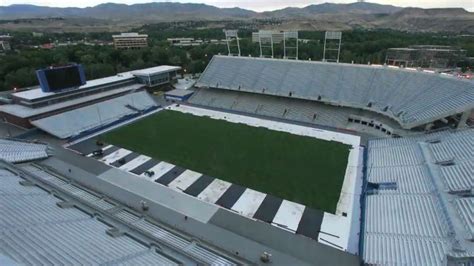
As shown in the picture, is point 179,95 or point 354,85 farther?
point 179,95

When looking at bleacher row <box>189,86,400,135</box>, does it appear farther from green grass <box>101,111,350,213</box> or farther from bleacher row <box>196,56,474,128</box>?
green grass <box>101,111,350,213</box>

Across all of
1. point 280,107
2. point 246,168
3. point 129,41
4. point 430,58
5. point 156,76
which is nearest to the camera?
point 246,168

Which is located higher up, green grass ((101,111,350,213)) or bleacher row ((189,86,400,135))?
A: green grass ((101,111,350,213))

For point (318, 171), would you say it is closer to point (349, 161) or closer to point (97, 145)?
point (349, 161)

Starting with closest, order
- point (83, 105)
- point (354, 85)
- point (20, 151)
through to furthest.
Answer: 1. point (20, 151)
2. point (354, 85)
3. point (83, 105)

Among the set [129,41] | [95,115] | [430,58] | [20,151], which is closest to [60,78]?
[95,115]

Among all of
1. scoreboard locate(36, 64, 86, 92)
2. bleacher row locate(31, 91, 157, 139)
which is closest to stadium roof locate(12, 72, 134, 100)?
scoreboard locate(36, 64, 86, 92)

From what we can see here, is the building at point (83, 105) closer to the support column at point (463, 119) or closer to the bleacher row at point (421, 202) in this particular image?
the bleacher row at point (421, 202)

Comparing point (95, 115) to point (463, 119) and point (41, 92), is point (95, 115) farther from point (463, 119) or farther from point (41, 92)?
point (463, 119)

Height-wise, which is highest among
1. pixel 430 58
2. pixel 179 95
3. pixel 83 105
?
pixel 83 105
